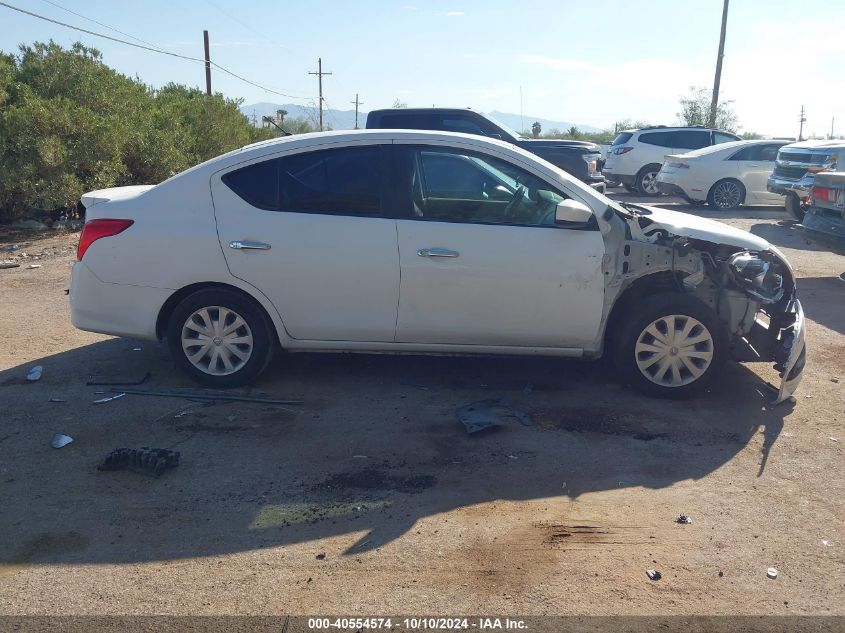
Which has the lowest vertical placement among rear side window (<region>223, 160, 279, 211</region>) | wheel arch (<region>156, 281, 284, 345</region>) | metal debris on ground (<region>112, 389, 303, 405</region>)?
metal debris on ground (<region>112, 389, 303, 405</region>)

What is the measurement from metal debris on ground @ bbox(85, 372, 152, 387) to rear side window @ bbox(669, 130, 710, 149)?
58.9 ft

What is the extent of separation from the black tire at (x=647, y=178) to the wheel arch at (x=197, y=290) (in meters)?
17.3

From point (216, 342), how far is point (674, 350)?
3301mm

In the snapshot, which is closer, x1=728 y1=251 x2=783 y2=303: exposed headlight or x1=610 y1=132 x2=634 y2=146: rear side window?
x1=728 y1=251 x2=783 y2=303: exposed headlight

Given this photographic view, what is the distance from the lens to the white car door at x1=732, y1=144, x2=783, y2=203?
60.3ft

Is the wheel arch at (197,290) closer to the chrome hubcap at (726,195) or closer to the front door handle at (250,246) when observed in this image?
the front door handle at (250,246)

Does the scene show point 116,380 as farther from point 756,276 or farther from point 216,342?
point 756,276

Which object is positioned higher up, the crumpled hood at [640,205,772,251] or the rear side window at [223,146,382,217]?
the rear side window at [223,146,382,217]

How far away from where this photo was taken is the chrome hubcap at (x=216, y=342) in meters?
5.93

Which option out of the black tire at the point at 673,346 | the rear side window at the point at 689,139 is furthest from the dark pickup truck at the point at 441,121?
the rear side window at the point at 689,139

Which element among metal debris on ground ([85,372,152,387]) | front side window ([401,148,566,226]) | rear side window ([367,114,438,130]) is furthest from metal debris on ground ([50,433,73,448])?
rear side window ([367,114,438,130])

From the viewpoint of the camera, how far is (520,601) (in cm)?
353

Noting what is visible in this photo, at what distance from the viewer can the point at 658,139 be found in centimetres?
2141

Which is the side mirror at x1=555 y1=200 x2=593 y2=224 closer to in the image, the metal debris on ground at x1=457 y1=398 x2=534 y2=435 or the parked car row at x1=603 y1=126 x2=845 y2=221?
the metal debris on ground at x1=457 y1=398 x2=534 y2=435
